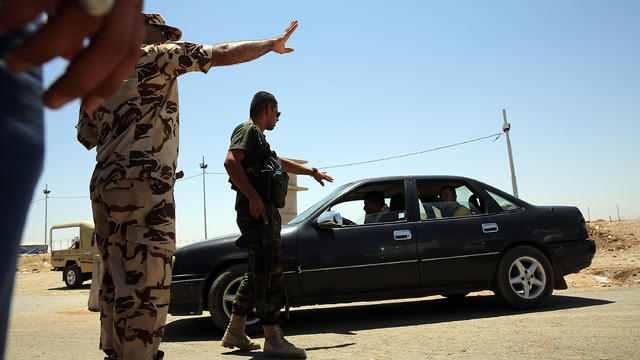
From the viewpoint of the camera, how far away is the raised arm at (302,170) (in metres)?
4.51

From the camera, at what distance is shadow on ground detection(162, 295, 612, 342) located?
16.6ft

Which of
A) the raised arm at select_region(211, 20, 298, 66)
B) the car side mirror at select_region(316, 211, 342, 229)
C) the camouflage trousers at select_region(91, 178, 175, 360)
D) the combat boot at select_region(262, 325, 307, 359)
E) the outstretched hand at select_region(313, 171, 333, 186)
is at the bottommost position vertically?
the combat boot at select_region(262, 325, 307, 359)

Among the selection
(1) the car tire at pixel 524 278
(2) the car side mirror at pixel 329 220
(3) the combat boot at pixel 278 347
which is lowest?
(3) the combat boot at pixel 278 347

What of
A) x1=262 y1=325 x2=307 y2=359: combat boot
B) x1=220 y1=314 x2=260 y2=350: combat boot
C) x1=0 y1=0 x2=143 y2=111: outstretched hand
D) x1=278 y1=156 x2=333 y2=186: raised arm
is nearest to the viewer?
x1=0 y1=0 x2=143 y2=111: outstretched hand

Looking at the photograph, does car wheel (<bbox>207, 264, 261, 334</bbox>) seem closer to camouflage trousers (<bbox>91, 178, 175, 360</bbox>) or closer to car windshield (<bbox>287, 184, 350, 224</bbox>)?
car windshield (<bbox>287, 184, 350, 224</bbox>)

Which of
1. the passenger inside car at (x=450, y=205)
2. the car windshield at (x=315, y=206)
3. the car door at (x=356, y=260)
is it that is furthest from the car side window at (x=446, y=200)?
the car windshield at (x=315, y=206)

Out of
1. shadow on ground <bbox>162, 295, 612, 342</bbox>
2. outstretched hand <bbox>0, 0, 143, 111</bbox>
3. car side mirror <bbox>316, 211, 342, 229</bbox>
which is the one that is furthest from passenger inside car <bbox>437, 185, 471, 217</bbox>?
outstretched hand <bbox>0, 0, 143, 111</bbox>

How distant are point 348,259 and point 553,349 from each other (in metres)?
2.19

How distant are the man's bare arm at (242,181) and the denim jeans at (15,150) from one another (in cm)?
280

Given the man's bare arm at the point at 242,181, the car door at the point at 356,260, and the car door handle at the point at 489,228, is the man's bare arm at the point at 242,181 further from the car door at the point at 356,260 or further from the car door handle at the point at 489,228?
the car door handle at the point at 489,228

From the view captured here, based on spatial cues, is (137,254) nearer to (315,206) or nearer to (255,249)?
(255,249)

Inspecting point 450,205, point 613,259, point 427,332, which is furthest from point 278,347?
point 613,259

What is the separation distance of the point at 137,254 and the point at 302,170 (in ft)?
8.39

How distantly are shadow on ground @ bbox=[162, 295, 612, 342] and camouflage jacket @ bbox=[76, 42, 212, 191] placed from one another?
10.3 ft
